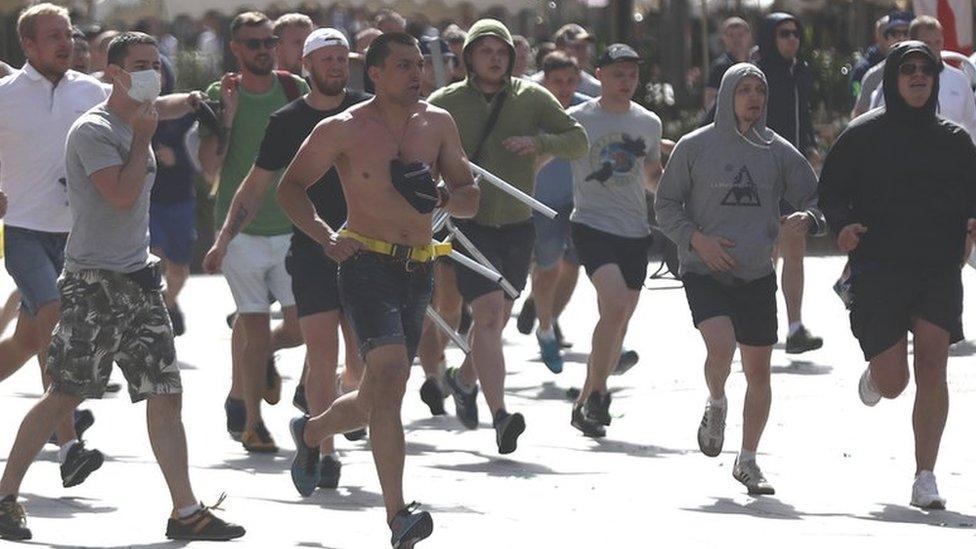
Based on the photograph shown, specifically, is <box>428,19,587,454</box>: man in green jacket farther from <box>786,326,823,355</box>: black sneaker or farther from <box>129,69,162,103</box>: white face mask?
<box>786,326,823,355</box>: black sneaker

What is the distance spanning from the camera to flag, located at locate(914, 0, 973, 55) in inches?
639

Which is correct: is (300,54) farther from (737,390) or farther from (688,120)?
(688,120)

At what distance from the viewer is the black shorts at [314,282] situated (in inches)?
384

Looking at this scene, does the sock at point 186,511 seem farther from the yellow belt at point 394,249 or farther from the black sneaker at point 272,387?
the black sneaker at point 272,387

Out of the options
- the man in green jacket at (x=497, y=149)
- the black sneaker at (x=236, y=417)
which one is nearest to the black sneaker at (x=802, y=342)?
the man in green jacket at (x=497, y=149)

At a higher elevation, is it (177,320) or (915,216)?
(915,216)

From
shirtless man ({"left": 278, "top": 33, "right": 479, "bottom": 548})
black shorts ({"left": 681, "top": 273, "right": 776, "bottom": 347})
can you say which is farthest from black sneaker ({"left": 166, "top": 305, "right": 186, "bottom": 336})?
shirtless man ({"left": 278, "top": 33, "right": 479, "bottom": 548})

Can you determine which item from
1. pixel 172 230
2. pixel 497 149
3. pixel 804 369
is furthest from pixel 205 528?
pixel 172 230

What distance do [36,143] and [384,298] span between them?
2.45 meters

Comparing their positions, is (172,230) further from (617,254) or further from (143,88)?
(143,88)

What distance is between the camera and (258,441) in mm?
10562

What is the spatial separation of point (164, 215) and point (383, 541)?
6.84m

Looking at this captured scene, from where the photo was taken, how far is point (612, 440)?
36.1 ft

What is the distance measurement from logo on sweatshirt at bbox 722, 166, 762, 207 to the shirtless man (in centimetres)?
149
